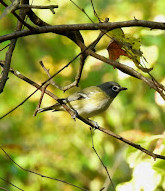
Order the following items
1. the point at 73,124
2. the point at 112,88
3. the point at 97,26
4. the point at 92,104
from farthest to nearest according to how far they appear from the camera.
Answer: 1. the point at 73,124
2. the point at 112,88
3. the point at 92,104
4. the point at 97,26

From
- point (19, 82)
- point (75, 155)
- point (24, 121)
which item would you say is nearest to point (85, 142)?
point (75, 155)

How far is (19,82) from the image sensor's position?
23.4 ft

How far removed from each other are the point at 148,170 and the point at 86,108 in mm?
1364

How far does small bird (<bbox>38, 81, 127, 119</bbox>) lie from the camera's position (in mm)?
3785

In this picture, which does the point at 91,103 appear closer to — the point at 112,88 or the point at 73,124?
the point at 112,88

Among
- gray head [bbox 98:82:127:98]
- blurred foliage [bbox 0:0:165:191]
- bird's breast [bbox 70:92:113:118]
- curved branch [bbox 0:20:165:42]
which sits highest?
blurred foliage [bbox 0:0:165:191]

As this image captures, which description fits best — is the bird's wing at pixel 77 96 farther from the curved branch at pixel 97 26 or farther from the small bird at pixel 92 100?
the curved branch at pixel 97 26

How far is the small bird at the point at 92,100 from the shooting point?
3.78 m

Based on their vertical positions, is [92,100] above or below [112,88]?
below

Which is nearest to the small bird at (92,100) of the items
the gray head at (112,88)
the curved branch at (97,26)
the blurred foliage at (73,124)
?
the gray head at (112,88)

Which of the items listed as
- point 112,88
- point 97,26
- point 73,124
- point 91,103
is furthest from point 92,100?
point 97,26

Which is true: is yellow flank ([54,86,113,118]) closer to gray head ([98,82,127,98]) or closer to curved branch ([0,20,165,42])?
gray head ([98,82,127,98])

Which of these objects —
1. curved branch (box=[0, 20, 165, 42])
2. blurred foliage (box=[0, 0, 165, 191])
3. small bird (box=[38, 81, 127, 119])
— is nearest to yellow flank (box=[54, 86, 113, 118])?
small bird (box=[38, 81, 127, 119])

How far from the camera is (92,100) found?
3945mm
